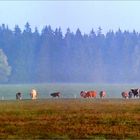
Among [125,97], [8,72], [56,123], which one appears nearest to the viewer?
[56,123]

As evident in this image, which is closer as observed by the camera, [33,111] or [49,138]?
[49,138]

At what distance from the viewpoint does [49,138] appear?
96.3 feet

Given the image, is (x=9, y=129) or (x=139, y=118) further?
(x=139, y=118)

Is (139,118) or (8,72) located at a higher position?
(8,72)

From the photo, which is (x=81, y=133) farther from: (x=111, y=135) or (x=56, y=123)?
(x=56, y=123)

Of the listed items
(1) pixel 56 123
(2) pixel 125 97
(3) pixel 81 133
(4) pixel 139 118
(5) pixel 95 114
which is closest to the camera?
(3) pixel 81 133

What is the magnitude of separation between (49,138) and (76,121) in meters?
7.84

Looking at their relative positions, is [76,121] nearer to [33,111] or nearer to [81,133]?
[81,133]

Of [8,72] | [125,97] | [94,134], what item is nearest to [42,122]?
[94,134]

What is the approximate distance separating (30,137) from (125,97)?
141 ft

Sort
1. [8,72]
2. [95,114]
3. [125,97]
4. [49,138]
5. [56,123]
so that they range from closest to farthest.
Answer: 1. [49,138]
2. [56,123]
3. [95,114]
4. [125,97]
5. [8,72]

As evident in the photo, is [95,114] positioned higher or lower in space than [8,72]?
lower

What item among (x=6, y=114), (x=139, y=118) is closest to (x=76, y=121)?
(x=139, y=118)

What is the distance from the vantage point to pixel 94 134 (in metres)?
31.0
